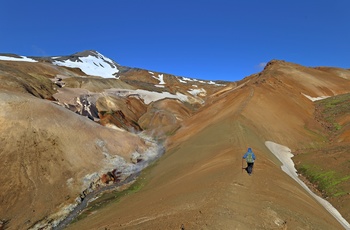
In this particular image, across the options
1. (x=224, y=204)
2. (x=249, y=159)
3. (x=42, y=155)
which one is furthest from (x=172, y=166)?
(x=224, y=204)

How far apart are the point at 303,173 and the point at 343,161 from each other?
3.26 metres

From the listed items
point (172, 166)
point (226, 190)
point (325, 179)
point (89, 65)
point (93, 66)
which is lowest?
point (325, 179)

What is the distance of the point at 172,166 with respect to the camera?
85.3ft

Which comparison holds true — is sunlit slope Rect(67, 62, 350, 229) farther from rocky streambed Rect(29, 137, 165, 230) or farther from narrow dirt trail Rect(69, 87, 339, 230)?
rocky streambed Rect(29, 137, 165, 230)

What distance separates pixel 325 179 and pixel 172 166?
1248cm

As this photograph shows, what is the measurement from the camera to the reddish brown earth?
12.8 m

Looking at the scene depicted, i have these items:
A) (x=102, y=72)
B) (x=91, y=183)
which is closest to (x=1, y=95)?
(x=91, y=183)

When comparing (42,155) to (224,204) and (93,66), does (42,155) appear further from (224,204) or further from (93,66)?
(93,66)

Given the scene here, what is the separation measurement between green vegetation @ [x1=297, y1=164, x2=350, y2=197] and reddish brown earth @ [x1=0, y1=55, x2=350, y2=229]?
1.06m

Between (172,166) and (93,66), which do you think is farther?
(93,66)

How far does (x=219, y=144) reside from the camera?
1015 inches

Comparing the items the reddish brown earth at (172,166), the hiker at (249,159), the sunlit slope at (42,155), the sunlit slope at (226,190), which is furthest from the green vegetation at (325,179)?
the sunlit slope at (42,155)

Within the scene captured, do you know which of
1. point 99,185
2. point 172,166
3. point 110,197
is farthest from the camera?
point 172,166

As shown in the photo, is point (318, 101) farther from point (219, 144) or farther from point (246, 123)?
point (219, 144)
